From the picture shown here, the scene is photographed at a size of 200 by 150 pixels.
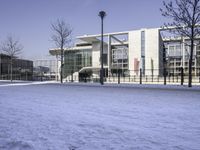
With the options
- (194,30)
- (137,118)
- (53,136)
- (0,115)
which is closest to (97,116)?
(137,118)

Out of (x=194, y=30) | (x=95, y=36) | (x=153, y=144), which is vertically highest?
(x=95, y=36)

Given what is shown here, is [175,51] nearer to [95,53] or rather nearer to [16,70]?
[95,53]

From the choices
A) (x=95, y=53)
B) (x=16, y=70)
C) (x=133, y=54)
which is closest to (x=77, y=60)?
(x=95, y=53)

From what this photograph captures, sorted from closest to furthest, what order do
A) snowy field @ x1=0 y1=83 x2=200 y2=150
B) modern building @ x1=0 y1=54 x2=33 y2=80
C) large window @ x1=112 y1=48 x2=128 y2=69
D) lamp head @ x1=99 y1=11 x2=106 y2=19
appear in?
1. snowy field @ x1=0 y1=83 x2=200 y2=150
2. lamp head @ x1=99 y1=11 x2=106 y2=19
3. modern building @ x1=0 y1=54 x2=33 y2=80
4. large window @ x1=112 y1=48 x2=128 y2=69

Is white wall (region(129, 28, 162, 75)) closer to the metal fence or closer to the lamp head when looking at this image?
the metal fence

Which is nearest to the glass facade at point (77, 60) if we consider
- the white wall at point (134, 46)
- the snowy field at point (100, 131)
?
the white wall at point (134, 46)


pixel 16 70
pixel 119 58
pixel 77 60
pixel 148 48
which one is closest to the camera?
pixel 16 70

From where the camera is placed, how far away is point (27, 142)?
369cm

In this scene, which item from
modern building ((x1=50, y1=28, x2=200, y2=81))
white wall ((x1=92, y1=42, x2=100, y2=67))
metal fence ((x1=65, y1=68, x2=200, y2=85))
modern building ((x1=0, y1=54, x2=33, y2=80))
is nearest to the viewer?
metal fence ((x1=65, y1=68, x2=200, y2=85))

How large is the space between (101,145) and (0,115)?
11.7ft

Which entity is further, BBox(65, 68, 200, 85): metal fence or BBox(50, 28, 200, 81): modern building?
BBox(50, 28, 200, 81): modern building

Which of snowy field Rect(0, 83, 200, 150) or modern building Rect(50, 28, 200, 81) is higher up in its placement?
modern building Rect(50, 28, 200, 81)

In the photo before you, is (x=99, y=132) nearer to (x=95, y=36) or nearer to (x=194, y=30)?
(x=194, y=30)

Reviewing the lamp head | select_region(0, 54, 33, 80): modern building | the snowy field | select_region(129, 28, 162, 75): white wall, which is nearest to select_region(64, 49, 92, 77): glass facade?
select_region(129, 28, 162, 75): white wall
